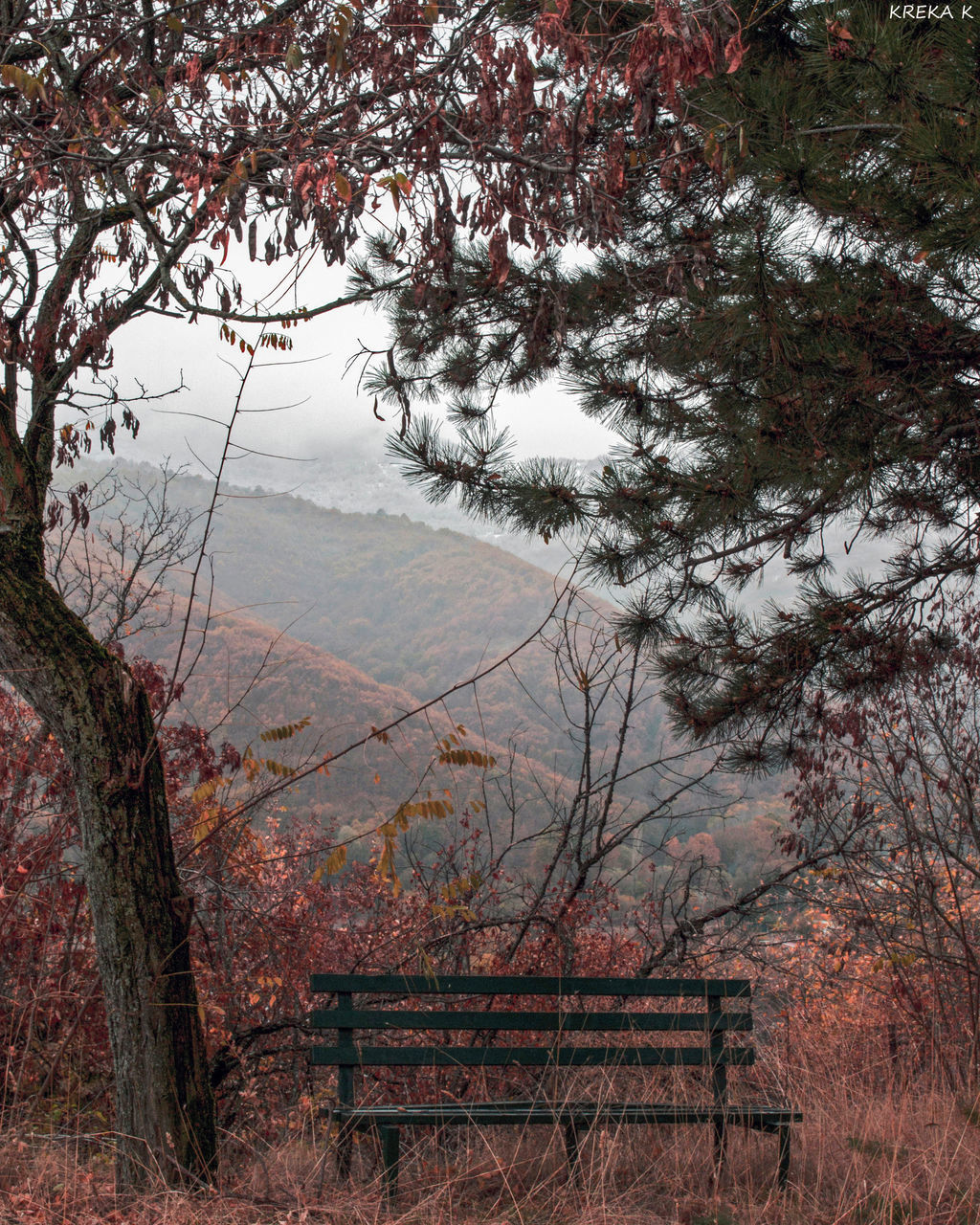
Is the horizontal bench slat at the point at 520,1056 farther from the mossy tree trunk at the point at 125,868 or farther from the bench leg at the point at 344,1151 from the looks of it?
the mossy tree trunk at the point at 125,868

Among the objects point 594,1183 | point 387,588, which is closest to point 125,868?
point 594,1183

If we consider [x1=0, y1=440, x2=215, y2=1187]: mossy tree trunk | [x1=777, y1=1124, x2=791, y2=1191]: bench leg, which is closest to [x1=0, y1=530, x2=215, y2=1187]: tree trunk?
[x1=0, y1=440, x2=215, y2=1187]: mossy tree trunk

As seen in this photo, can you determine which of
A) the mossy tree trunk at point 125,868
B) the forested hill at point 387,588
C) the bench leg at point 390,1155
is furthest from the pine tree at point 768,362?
the forested hill at point 387,588

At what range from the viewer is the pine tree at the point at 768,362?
7.61 ft

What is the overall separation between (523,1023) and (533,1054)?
100mm

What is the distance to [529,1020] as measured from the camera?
3035 millimetres

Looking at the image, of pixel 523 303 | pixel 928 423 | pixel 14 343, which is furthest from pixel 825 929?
pixel 14 343

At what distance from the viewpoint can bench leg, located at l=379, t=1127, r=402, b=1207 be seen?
8.11 feet

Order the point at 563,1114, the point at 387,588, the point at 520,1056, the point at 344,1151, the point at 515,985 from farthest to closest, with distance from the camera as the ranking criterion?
1. the point at 387,588
2. the point at 515,985
3. the point at 520,1056
4. the point at 563,1114
5. the point at 344,1151

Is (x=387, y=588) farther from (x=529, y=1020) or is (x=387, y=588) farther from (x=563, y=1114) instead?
(x=563, y=1114)

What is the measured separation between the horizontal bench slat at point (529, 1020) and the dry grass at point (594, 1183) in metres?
0.33

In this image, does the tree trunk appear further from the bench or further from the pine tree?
the pine tree

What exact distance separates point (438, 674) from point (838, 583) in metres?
82.8

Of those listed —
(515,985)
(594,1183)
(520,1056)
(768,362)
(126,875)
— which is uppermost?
(768,362)
